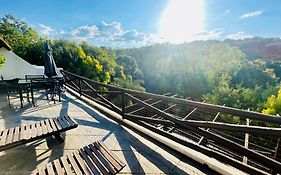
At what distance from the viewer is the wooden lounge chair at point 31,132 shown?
2350 millimetres

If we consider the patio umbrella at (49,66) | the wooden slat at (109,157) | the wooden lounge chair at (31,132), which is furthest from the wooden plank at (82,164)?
the patio umbrella at (49,66)

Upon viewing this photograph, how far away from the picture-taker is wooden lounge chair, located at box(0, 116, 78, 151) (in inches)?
Answer: 92.5

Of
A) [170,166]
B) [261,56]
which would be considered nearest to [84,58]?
[170,166]

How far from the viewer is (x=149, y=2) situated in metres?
6.86

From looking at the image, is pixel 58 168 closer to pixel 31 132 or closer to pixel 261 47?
pixel 31 132

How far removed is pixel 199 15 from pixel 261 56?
4070 cm

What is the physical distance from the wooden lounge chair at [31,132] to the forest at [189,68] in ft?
16.7

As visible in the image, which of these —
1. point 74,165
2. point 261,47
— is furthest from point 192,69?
point 74,165

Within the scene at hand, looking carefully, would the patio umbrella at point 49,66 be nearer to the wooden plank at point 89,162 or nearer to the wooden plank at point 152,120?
the wooden plank at point 152,120

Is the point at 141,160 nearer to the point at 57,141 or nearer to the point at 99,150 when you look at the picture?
the point at 99,150

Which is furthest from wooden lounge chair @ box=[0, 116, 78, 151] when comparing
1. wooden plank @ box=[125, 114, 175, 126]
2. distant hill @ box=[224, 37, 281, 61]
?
distant hill @ box=[224, 37, 281, 61]

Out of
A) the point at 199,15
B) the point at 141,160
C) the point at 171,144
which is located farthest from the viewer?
the point at 199,15

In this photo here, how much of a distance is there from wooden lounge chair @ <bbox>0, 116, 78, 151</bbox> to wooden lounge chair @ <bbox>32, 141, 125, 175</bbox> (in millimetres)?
747

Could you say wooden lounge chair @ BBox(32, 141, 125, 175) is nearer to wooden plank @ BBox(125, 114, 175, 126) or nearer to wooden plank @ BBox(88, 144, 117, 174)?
wooden plank @ BBox(88, 144, 117, 174)
